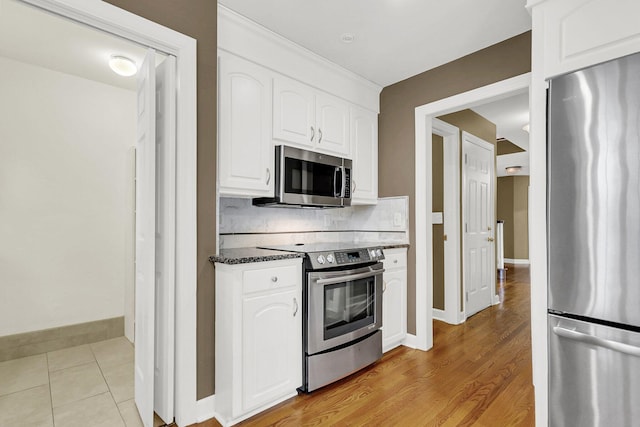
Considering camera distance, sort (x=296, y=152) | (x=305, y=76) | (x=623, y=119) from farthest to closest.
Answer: (x=305, y=76) → (x=296, y=152) → (x=623, y=119)

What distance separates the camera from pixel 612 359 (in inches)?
53.1

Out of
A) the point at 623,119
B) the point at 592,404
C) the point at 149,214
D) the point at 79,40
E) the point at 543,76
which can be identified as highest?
the point at 79,40

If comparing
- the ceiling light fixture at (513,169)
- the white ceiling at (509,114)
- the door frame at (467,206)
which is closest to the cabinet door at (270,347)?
the door frame at (467,206)

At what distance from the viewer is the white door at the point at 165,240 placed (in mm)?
1846

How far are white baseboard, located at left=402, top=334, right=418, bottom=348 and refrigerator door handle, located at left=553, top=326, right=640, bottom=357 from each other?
63.9 inches

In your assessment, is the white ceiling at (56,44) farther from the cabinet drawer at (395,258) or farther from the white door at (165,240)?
the cabinet drawer at (395,258)

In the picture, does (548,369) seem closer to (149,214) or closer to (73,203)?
(149,214)

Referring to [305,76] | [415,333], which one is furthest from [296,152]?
[415,333]

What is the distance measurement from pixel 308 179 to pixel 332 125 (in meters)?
0.63

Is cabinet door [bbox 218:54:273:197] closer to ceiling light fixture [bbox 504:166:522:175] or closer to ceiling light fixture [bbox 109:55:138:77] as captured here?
ceiling light fixture [bbox 109:55:138:77]

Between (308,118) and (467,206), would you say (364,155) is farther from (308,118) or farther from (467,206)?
(467,206)

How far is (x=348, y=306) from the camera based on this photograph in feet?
7.92

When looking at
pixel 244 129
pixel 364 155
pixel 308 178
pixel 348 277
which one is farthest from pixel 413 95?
pixel 348 277

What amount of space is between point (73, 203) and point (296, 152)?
228cm
